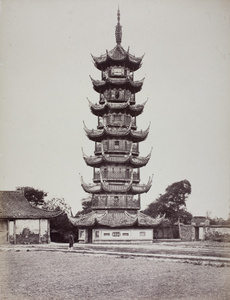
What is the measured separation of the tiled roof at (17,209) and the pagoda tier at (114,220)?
2794mm

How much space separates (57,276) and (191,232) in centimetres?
2649

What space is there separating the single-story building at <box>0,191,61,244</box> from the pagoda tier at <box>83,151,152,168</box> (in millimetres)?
5478

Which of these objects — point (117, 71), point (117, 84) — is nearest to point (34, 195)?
point (117, 84)

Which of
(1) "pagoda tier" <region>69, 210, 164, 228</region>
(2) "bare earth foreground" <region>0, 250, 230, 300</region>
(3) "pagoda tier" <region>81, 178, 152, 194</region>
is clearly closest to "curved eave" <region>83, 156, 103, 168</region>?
(3) "pagoda tier" <region>81, 178, 152, 194</region>

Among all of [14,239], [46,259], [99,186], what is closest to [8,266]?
[46,259]

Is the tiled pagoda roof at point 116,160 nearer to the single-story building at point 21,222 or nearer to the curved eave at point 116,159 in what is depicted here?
the curved eave at point 116,159

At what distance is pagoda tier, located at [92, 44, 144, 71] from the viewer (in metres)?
37.9

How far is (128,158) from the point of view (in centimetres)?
3656

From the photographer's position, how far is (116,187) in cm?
3675

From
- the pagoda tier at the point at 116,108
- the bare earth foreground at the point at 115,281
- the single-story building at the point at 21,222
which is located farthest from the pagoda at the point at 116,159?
the bare earth foreground at the point at 115,281

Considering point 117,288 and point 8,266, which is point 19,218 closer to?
point 8,266

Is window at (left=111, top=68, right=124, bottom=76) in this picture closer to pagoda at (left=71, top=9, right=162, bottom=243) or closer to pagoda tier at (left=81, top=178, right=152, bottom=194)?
pagoda at (left=71, top=9, right=162, bottom=243)

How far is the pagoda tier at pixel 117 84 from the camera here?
3784 centimetres

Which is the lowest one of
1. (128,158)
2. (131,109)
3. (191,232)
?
(191,232)
